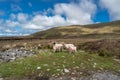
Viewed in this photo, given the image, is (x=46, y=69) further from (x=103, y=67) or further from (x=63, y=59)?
(x=103, y=67)

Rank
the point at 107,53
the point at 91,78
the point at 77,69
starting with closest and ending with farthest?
1. the point at 91,78
2. the point at 77,69
3. the point at 107,53

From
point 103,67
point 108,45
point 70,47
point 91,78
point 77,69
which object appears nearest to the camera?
point 91,78

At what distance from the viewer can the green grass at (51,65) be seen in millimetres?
20859

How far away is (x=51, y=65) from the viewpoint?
22.6m

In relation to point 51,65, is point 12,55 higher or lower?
higher

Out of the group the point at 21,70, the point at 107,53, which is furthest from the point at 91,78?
the point at 107,53

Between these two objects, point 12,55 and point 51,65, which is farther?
point 12,55

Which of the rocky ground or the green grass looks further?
the rocky ground

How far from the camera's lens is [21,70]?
2112 cm

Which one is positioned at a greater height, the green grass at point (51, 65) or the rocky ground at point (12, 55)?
the rocky ground at point (12, 55)

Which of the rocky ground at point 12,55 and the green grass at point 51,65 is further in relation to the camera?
the rocky ground at point 12,55

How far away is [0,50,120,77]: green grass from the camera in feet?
68.4

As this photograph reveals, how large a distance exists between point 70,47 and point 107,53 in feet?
20.8

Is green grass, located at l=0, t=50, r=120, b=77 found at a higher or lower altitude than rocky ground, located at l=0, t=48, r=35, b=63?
lower
